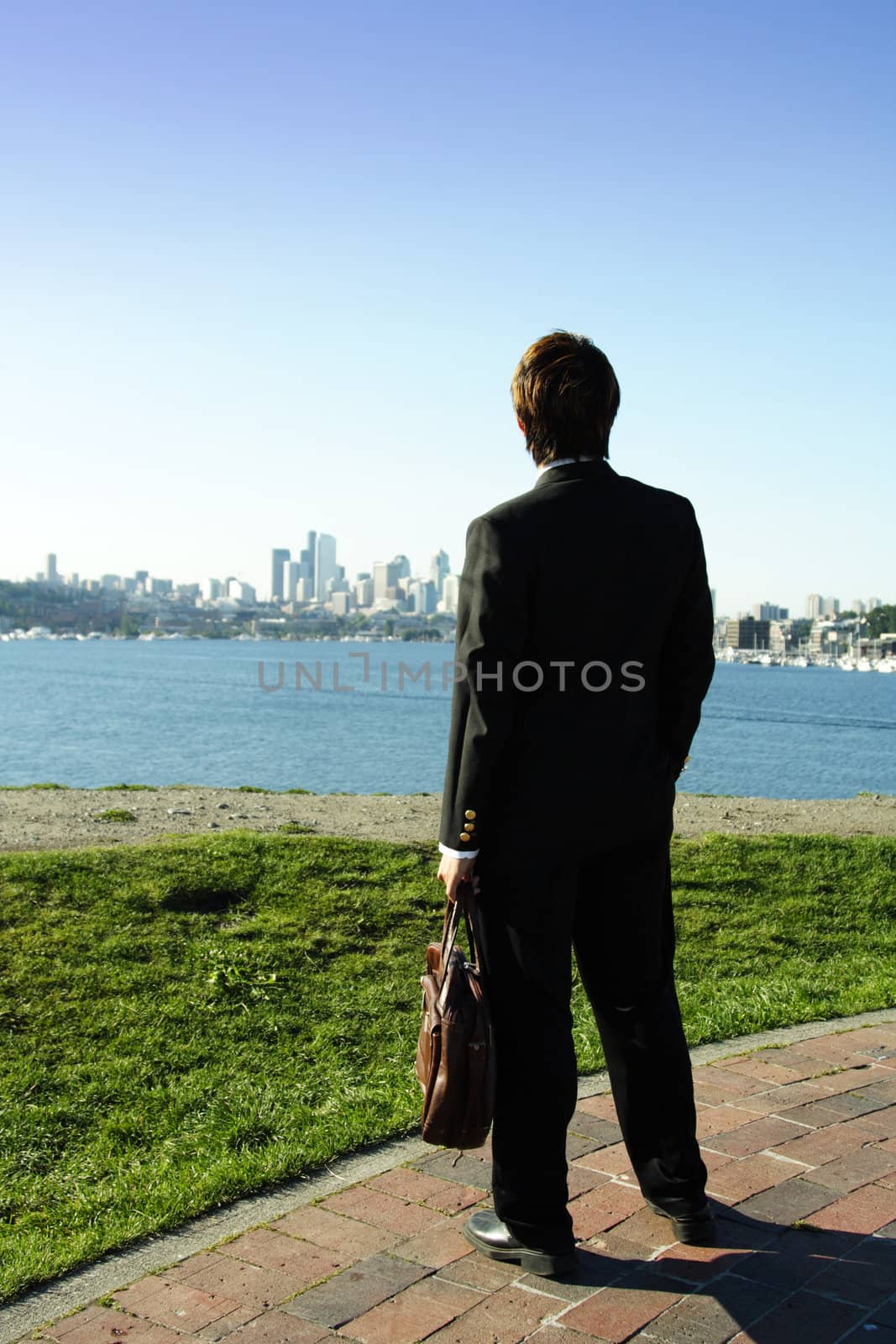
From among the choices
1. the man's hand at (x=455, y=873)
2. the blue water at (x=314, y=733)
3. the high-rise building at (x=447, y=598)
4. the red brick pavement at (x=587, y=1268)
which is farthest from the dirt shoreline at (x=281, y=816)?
the high-rise building at (x=447, y=598)

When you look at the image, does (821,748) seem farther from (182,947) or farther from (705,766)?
(182,947)

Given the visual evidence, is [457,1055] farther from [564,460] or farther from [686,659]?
[564,460]

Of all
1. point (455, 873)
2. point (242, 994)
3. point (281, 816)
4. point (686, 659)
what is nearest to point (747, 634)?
point (281, 816)

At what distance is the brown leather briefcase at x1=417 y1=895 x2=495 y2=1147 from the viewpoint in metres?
2.78

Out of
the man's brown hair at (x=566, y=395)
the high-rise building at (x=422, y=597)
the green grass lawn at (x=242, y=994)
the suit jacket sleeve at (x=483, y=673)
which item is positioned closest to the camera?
the suit jacket sleeve at (x=483, y=673)

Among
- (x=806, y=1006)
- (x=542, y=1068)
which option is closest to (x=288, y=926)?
(x=806, y=1006)

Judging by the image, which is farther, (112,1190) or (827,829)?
(827,829)

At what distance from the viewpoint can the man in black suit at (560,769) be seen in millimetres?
2811

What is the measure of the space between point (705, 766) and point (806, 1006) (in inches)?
1367

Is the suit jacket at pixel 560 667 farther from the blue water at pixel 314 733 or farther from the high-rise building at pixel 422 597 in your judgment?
the high-rise building at pixel 422 597

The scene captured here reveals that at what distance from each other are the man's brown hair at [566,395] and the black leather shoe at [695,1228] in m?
1.84

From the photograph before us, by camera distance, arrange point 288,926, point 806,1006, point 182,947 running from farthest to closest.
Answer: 1. point 288,926
2. point 182,947
3. point 806,1006

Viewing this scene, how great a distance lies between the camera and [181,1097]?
420 centimetres

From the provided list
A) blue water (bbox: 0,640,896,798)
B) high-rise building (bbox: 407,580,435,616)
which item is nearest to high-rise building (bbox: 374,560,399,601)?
high-rise building (bbox: 407,580,435,616)
